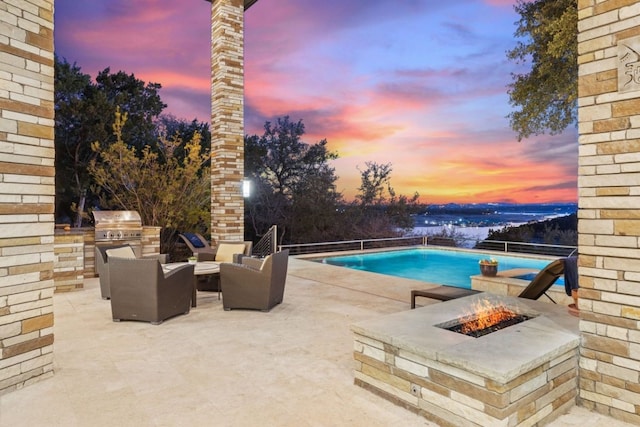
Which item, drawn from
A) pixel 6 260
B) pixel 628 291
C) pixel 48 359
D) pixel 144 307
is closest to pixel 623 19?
pixel 628 291

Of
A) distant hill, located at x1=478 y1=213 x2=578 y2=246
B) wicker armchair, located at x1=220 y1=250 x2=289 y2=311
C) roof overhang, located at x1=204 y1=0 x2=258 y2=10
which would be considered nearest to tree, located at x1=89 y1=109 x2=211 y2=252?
roof overhang, located at x1=204 y1=0 x2=258 y2=10

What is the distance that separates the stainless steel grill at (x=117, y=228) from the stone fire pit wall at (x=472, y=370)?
5651mm

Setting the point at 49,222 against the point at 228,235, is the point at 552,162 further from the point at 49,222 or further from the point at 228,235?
the point at 49,222

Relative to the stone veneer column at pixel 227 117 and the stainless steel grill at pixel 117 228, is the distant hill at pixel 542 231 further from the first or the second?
the stainless steel grill at pixel 117 228

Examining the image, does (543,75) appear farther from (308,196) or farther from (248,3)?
(308,196)

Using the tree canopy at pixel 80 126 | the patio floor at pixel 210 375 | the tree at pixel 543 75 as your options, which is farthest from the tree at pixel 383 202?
the patio floor at pixel 210 375

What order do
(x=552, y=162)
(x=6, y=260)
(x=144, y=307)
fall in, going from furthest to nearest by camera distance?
(x=552, y=162), (x=144, y=307), (x=6, y=260)

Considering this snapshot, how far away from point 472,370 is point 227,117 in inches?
258

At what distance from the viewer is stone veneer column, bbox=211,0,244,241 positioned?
291 inches

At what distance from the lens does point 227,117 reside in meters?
7.46

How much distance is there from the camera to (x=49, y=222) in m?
2.78

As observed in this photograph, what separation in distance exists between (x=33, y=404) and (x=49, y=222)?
116cm

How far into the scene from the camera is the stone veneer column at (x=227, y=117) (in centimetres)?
740

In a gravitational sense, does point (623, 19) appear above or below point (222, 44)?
below
